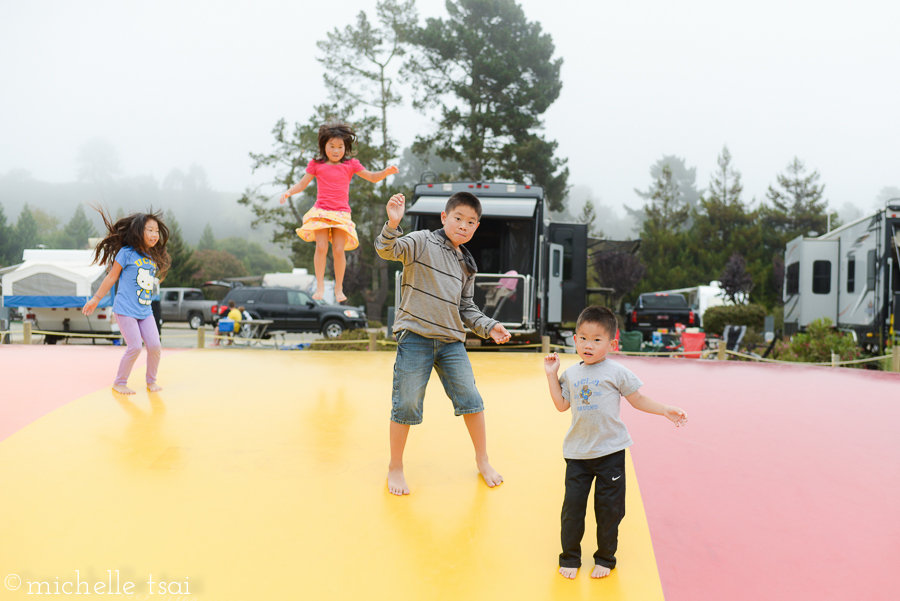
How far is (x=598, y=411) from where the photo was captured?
2.30 m

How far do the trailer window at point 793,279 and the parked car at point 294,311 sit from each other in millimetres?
11470

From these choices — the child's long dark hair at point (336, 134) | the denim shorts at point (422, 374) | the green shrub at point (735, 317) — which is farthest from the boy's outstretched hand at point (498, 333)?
the green shrub at point (735, 317)

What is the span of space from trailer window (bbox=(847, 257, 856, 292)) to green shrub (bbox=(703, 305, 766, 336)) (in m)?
7.10

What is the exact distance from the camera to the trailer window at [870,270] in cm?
1004

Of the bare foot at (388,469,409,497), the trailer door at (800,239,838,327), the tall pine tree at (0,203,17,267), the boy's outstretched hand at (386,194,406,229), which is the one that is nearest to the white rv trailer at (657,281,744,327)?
the trailer door at (800,239,838,327)

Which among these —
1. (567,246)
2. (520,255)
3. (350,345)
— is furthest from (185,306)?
(520,255)

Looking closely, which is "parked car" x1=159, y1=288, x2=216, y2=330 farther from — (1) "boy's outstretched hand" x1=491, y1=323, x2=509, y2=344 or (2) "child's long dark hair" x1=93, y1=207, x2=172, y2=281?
(1) "boy's outstretched hand" x1=491, y1=323, x2=509, y2=344

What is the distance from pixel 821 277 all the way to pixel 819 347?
3.37 meters

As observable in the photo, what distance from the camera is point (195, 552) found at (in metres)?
2.45

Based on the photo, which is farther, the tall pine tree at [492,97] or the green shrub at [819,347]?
the tall pine tree at [492,97]

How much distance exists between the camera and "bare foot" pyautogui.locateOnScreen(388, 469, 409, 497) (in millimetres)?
2967

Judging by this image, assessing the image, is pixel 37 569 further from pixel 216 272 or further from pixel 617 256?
pixel 216 272

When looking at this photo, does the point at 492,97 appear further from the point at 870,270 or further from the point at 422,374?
the point at 422,374

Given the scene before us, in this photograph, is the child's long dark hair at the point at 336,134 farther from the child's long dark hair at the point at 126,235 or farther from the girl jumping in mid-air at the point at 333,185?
the child's long dark hair at the point at 126,235
